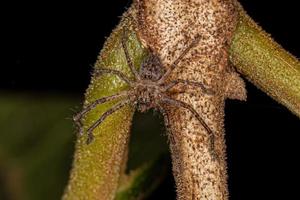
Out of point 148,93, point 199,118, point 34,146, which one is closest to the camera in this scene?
point 199,118

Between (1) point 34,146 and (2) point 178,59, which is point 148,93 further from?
(1) point 34,146

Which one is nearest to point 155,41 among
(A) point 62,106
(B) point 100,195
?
(B) point 100,195

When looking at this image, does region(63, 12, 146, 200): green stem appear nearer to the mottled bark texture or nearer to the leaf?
the mottled bark texture

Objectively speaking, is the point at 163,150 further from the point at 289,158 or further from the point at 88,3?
the point at 88,3

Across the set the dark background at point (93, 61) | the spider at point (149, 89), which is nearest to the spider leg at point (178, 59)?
the spider at point (149, 89)

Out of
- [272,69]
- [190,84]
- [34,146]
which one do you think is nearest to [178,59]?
[190,84]
